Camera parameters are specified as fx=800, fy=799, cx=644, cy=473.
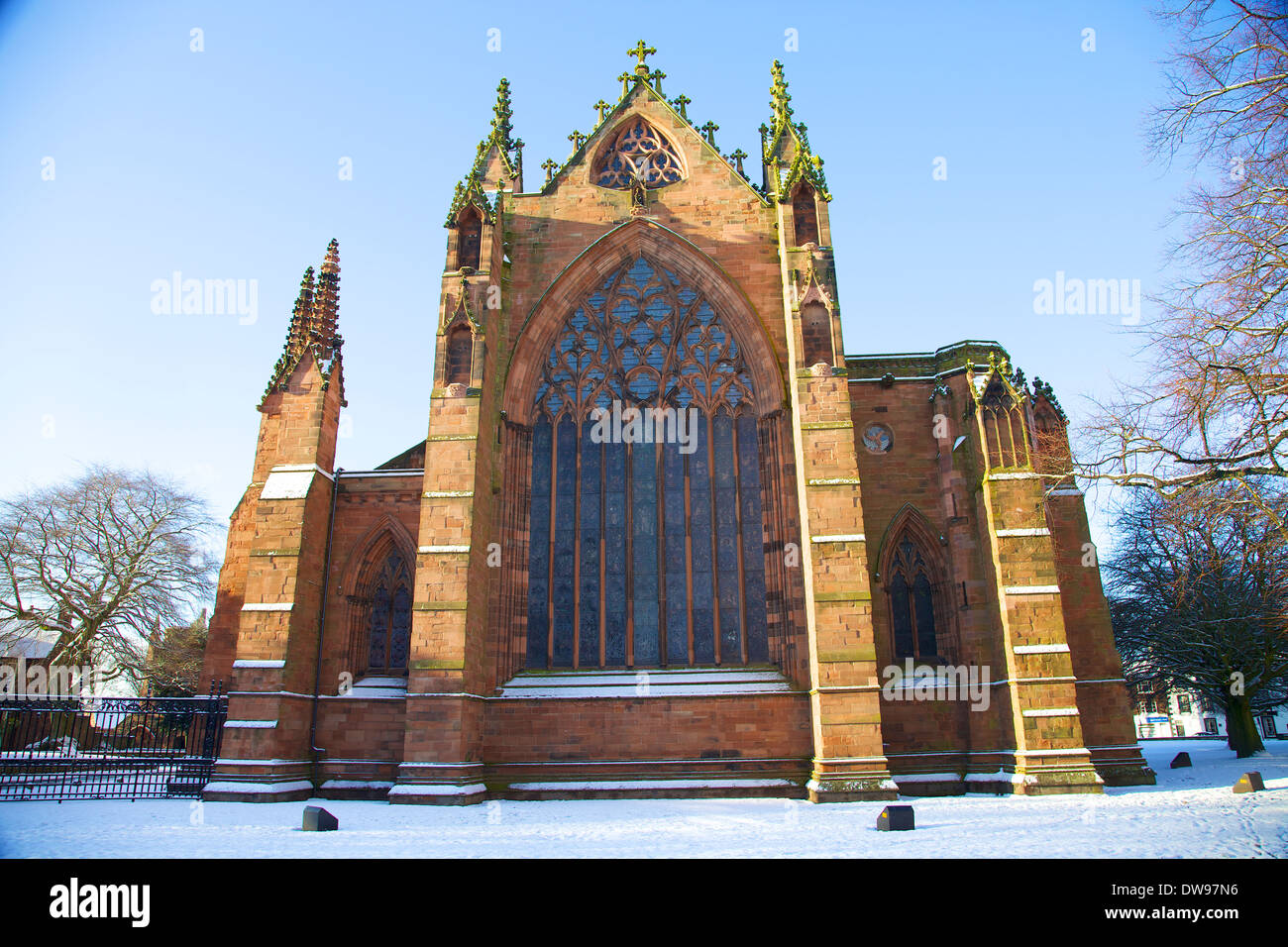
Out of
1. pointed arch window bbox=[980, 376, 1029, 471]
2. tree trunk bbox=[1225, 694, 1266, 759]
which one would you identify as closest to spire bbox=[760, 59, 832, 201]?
pointed arch window bbox=[980, 376, 1029, 471]

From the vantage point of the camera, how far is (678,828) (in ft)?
34.7

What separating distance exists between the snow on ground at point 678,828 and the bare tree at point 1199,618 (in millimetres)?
13742

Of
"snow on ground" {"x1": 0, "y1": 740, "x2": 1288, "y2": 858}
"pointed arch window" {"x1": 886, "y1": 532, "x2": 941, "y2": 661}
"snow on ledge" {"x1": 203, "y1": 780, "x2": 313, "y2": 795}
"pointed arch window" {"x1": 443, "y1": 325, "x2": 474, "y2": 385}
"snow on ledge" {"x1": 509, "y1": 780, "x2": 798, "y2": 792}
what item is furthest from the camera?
"pointed arch window" {"x1": 886, "y1": 532, "x2": 941, "y2": 661}

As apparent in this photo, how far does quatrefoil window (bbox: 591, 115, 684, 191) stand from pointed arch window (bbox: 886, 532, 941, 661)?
10.3m

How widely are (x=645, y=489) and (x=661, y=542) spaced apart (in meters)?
1.24

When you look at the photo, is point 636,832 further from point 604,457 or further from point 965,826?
point 604,457

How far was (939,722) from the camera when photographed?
15984 millimetres

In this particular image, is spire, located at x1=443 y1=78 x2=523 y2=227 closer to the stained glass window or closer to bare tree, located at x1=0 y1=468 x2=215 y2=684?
the stained glass window

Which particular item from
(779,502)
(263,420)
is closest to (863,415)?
(779,502)

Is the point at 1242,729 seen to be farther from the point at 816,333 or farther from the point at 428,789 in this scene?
the point at 428,789

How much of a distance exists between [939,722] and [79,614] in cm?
3007

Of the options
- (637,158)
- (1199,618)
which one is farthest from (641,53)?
(1199,618)

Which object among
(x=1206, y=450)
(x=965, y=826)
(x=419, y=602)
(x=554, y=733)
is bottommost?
(x=965, y=826)

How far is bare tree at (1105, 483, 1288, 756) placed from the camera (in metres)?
26.0
